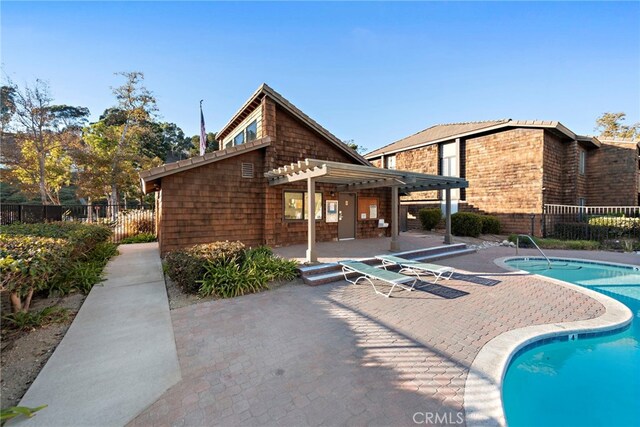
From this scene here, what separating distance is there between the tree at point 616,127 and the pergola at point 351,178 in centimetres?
3455

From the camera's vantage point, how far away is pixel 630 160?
616 inches

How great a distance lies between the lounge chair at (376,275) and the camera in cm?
562

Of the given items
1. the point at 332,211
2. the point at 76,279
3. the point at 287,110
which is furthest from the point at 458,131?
the point at 76,279

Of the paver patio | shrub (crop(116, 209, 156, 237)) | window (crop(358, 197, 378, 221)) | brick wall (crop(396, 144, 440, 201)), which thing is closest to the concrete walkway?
the paver patio

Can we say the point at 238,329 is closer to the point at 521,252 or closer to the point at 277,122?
the point at 277,122

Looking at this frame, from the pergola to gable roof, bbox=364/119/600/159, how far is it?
7075 mm

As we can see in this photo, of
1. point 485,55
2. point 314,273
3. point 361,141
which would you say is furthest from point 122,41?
point 361,141

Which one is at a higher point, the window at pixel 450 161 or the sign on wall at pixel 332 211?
the window at pixel 450 161

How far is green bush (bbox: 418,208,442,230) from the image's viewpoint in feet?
52.9

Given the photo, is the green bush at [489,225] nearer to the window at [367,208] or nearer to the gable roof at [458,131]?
the gable roof at [458,131]

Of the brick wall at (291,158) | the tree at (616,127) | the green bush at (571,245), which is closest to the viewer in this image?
the brick wall at (291,158)

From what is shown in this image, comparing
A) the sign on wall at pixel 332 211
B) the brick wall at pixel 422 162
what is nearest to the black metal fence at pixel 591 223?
the brick wall at pixel 422 162

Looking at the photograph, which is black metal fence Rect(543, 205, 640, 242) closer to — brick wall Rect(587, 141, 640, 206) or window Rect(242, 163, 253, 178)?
brick wall Rect(587, 141, 640, 206)

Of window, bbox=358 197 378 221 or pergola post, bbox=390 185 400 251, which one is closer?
pergola post, bbox=390 185 400 251
